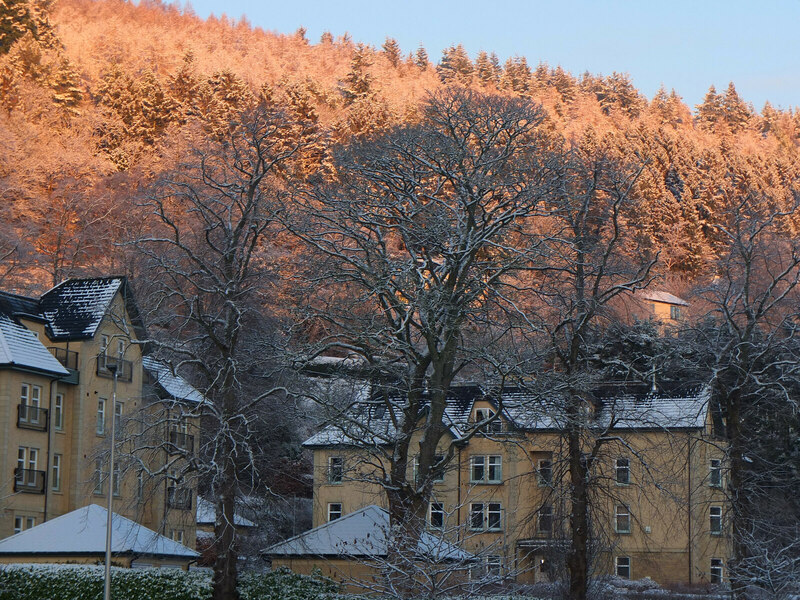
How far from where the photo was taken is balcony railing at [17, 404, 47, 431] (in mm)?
43562

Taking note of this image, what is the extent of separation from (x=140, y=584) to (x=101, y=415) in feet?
54.9

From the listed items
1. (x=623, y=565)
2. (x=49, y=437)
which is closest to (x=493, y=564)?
(x=49, y=437)

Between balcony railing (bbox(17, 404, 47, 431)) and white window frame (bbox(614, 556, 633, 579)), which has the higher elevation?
balcony railing (bbox(17, 404, 47, 431))

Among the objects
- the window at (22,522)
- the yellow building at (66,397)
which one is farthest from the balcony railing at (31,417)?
the window at (22,522)

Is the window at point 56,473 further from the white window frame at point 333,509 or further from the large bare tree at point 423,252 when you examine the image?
the large bare tree at point 423,252

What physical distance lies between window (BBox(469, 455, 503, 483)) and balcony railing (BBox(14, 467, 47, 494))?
1994 cm

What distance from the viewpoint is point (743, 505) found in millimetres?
30297

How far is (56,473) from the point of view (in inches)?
1790

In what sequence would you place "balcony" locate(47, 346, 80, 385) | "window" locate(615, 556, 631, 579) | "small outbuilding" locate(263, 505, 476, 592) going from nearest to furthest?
"small outbuilding" locate(263, 505, 476, 592) < "balcony" locate(47, 346, 80, 385) < "window" locate(615, 556, 631, 579)

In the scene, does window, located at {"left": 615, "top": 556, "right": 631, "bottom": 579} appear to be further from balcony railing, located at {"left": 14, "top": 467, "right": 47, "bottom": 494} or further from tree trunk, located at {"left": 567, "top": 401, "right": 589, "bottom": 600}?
balcony railing, located at {"left": 14, "top": 467, "right": 47, "bottom": 494}

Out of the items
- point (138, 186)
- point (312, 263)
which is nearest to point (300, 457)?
point (138, 186)

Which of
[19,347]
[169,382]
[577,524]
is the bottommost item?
[577,524]

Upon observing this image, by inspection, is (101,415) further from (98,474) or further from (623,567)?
(623,567)

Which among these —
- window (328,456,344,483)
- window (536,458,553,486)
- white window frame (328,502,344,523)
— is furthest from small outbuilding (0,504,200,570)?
white window frame (328,502,344,523)
